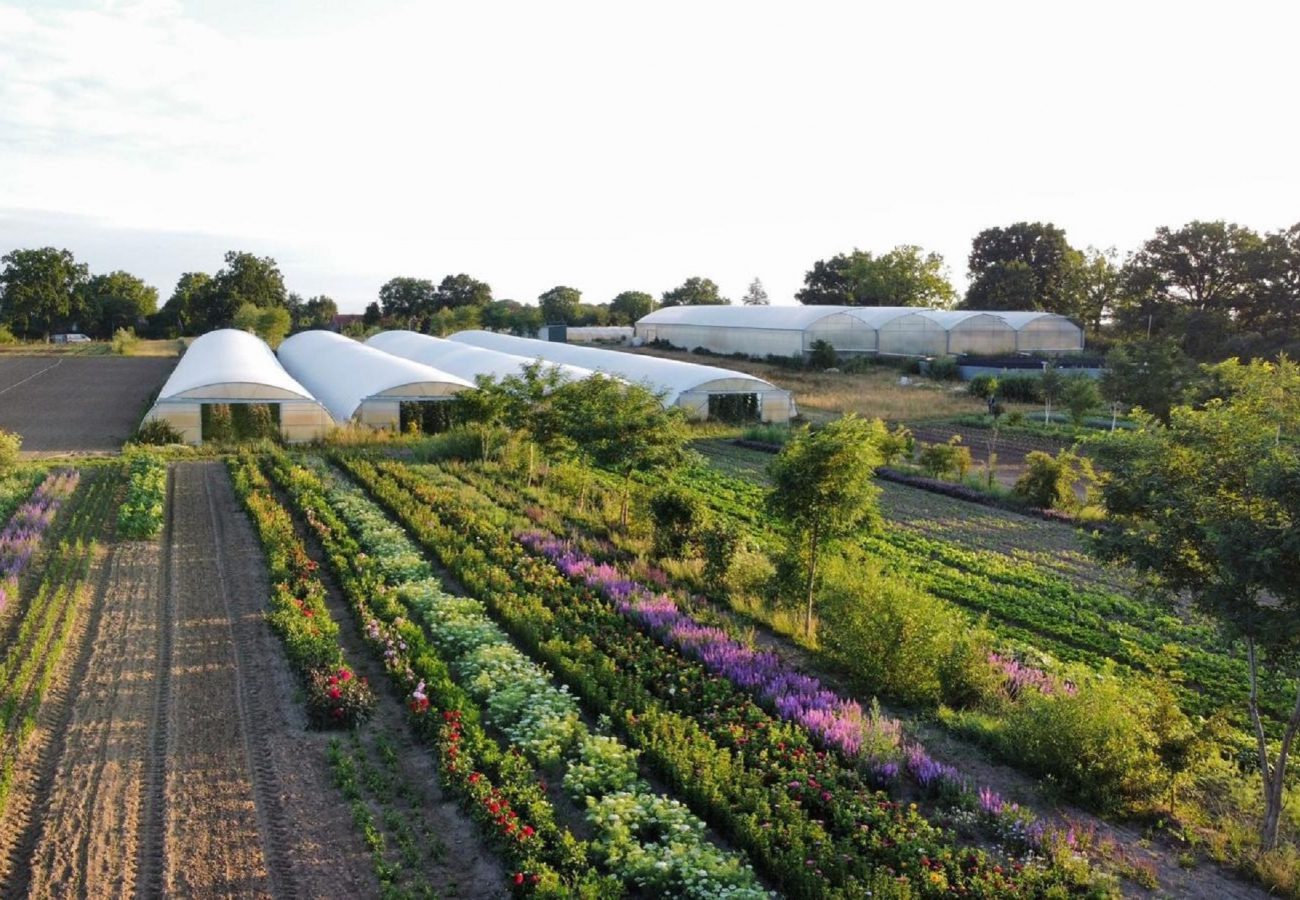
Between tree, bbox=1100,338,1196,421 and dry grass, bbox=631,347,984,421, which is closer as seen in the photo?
tree, bbox=1100,338,1196,421

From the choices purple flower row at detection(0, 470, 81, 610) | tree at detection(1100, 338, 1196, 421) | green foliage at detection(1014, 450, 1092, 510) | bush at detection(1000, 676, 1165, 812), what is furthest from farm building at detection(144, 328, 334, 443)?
tree at detection(1100, 338, 1196, 421)

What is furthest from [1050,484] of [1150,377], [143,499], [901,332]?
[901,332]

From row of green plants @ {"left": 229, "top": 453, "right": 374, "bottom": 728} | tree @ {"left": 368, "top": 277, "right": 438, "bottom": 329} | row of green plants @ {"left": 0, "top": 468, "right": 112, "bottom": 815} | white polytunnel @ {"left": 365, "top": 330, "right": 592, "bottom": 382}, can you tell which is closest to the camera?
row of green plants @ {"left": 0, "top": 468, "right": 112, "bottom": 815}

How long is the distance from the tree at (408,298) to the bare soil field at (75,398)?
36.8 m

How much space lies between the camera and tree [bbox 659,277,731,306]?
106 m

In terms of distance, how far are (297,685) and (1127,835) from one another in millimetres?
9445

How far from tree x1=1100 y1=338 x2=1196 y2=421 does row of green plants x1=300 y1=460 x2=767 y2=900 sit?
27.0 m

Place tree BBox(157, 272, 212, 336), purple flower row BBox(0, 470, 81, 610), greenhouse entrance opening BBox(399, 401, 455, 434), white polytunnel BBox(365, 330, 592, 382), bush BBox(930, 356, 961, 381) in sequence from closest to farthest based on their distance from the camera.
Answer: purple flower row BBox(0, 470, 81, 610), greenhouse entrance opening BBox(399, 401, 455, 434), white polytunnel BBox(365, 330, 592, 382), bush BBox(930, 356, 961, 381), tree BBox(157, 272, 212, 336)

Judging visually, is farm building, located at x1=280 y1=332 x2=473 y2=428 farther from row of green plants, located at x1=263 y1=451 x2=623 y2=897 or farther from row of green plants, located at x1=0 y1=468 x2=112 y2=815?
row of green plants, located at x1=263 y1=451 x2=623 y2=897

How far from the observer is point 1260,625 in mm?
8375

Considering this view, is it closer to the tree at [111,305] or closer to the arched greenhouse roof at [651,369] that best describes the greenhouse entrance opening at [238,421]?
the arched greenhouse roof at [651,369]

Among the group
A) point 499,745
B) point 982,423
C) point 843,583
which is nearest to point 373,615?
point 499,745

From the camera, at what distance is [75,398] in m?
46.1

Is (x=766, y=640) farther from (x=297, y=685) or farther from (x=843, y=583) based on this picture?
(x=297, y=685)
